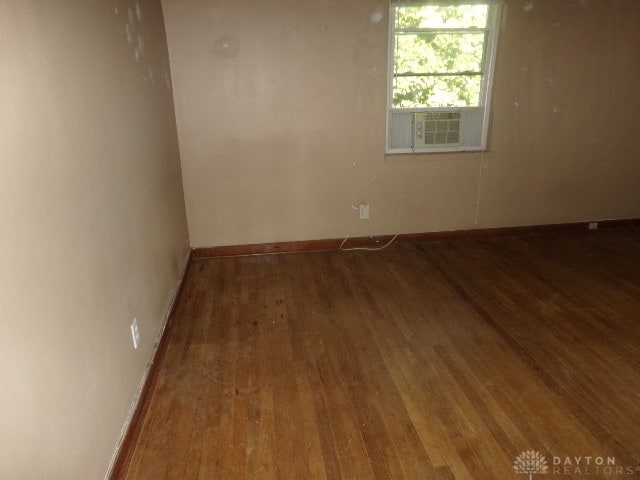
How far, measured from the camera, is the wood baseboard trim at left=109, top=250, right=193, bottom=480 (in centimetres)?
175

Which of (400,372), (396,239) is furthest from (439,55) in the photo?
(400,372)

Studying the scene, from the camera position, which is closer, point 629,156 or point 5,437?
point 5,437

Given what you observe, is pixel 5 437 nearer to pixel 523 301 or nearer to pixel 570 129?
pixel 523 301

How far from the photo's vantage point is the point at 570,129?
13.0ft

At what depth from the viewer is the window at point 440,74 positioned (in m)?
3.56

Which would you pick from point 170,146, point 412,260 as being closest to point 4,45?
point 170,146

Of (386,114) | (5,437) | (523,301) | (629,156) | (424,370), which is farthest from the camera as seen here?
(629,156)

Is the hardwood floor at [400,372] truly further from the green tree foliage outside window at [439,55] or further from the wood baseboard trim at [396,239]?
the green tree foliage outside window at [439,55]

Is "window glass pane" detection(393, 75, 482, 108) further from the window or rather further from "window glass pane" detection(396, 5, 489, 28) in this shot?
"window glass pane" detection(396, 5, 489, 28)

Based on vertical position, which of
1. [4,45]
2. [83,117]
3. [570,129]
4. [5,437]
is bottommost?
[5,437]

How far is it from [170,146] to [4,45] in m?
2.17

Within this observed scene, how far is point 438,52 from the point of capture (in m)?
3.64

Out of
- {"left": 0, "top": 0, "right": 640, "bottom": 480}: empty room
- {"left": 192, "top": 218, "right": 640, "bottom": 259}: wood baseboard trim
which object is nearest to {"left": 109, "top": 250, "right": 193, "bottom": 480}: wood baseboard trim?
{"left": 0, "top": 0, "right": 640, "bottom": 480}: empty room

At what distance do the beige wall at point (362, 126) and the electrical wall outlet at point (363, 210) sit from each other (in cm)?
5
